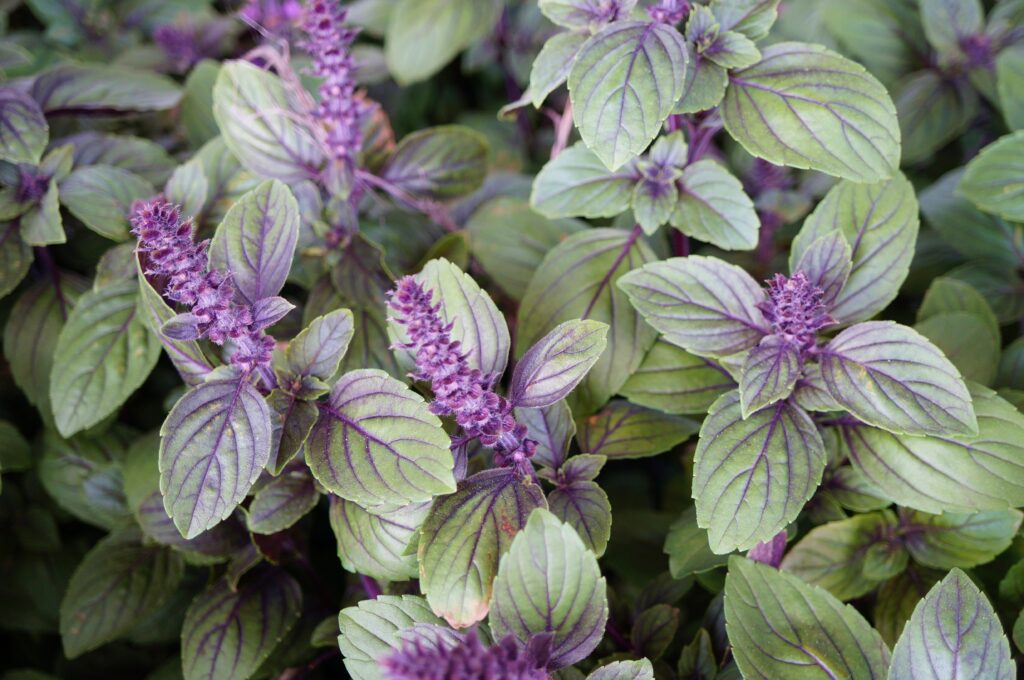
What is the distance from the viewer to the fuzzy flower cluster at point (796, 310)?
101cm

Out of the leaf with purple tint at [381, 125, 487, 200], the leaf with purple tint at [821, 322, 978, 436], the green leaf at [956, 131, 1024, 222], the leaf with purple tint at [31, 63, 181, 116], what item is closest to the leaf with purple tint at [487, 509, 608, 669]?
the leaf with purple tint at [821, 322, 978, 436]

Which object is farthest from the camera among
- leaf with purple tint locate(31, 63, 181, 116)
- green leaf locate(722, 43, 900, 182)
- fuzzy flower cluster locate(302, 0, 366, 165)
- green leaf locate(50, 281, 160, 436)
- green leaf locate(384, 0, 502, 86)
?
green leaf locate(384, 0, 502, 86)

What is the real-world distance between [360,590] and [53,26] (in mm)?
1408

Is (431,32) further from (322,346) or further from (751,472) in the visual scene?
(751,472)

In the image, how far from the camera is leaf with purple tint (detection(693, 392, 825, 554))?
0.99 m

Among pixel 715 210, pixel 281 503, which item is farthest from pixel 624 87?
pixel 281 503

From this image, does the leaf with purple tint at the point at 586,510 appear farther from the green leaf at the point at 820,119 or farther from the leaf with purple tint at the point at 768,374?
the green leaf at the point at 820,119

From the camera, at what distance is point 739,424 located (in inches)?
41.4

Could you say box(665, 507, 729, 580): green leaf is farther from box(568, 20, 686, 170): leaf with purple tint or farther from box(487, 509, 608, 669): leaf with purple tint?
box(568, 20, 686, 170): leaf with purple tint

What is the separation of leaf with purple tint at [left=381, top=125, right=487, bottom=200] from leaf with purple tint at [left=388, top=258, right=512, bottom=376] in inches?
16.6

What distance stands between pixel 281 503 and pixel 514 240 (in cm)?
62

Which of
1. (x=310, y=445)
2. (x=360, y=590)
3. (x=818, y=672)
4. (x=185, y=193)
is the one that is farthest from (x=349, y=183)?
(x=818, y=672)

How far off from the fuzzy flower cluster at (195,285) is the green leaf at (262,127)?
40 centimetres

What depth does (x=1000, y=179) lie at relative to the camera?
136 centimetres
